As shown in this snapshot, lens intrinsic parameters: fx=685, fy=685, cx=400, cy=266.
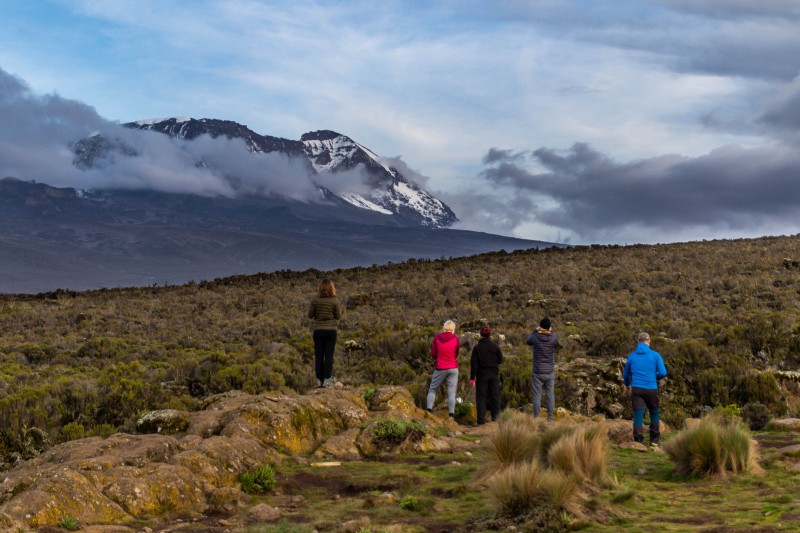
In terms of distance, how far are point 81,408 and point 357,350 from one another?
28.6 ft

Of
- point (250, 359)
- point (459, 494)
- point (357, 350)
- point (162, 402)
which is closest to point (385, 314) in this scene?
point (357, 350)

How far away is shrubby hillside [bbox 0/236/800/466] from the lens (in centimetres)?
1559

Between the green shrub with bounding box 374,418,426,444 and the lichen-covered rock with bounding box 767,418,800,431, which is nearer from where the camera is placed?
the green shrub with bounding box 374,418,426,444

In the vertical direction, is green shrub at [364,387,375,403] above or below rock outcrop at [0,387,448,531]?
above

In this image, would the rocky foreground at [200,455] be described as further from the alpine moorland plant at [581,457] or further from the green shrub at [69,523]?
the alpine moorland plant at [581,457]

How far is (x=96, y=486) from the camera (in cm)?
755

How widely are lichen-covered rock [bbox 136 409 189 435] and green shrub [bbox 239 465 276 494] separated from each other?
2429 mm

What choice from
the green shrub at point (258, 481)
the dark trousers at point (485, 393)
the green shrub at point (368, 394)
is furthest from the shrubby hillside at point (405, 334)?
the green shrub at point (258, 481)

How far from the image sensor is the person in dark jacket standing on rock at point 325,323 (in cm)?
1497

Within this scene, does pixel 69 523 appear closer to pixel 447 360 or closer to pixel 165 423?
pixel 165 423

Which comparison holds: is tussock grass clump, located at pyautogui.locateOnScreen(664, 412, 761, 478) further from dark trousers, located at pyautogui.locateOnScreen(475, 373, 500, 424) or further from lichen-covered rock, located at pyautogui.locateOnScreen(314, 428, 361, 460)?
dark trousers, located at pyautogui.locateOnScreen(475, 373, 500, 424)

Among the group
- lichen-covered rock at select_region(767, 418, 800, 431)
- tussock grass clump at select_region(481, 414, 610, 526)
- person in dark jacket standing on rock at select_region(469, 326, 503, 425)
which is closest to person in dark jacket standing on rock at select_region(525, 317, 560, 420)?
person in dark jacket standing on rock at select_region(469, 326, 503, 425)

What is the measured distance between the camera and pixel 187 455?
340 inches

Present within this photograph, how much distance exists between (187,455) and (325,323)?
21.5 ft
